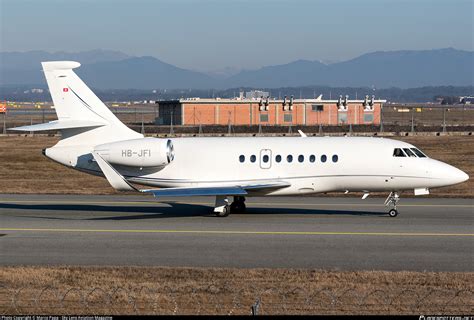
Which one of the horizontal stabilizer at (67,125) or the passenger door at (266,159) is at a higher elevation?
the horizontal stabilizer at (67,125)

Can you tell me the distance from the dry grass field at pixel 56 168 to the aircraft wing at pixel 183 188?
10.2 metres

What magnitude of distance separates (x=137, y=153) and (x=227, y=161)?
122 inches

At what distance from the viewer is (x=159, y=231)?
2695 cm

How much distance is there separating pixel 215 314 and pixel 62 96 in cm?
1744

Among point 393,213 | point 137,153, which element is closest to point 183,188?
point 137,153

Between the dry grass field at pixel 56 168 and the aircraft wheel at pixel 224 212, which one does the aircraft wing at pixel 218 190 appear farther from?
the dry grass field at pixel 56 168

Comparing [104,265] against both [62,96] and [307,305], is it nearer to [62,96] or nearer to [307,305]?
[307,305]

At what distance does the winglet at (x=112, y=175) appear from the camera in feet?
95.3

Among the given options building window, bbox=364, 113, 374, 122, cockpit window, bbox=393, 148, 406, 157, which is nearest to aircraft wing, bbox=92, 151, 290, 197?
cockpit window, bbox=393, 148, 406, 157

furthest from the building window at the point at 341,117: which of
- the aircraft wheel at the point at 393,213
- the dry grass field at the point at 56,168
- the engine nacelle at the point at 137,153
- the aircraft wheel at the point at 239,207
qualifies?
the engine nacelle at the point at 137,153

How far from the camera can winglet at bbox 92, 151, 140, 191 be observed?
1144 inches

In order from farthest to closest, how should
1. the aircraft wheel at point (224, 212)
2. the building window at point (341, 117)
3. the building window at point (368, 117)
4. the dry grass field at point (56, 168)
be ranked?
the building window at point (368, 117) → the building window at point (341, 117) → the dry grass field at point (56, 168) → the aircraft wheel at point (224, 212)

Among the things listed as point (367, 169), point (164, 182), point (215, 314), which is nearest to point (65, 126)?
point (164, 182)

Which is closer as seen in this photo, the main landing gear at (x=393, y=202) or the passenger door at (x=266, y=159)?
the main landing gear at (x=393, y=202)
